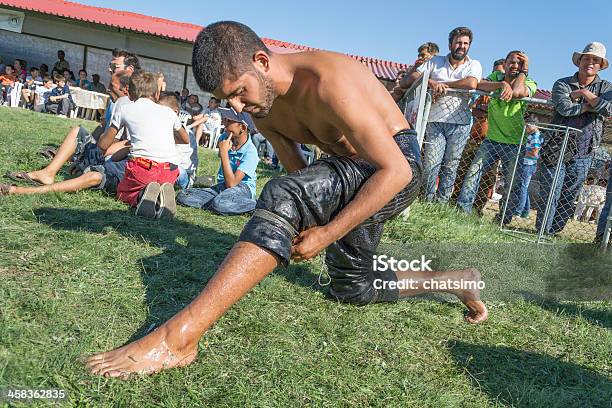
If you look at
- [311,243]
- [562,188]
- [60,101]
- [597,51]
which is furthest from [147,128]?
A: [60,101]

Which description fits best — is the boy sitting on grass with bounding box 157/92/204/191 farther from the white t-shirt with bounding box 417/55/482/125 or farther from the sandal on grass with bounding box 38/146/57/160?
the white t-shirt with bounding box 417/55/482/125

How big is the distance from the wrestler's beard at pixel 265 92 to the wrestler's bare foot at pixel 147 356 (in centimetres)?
100

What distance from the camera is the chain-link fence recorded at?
5.54 meters

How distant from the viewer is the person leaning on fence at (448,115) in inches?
223

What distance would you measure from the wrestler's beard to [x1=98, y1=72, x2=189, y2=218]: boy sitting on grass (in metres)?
2.14

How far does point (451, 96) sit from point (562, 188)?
159cm

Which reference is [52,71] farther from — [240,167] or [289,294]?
[289,294]

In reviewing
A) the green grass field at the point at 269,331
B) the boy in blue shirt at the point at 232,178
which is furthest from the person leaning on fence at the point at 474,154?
the boy in blue shirt at the point at 232,178

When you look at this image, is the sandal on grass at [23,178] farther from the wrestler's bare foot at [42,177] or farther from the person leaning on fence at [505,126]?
the person leaning on fence at [505,126]

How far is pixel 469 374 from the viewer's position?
2207mm

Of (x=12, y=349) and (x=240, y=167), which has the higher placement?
(x=240, y=167)

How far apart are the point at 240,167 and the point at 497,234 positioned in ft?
9.13

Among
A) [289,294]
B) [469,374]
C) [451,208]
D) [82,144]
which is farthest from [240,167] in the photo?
[469,374]

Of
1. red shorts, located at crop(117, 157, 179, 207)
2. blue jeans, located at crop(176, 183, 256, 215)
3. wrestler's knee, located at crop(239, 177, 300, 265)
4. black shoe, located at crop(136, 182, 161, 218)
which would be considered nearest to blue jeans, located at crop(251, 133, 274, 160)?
blue jeans, located at crop(176, 183, 256, 215)
